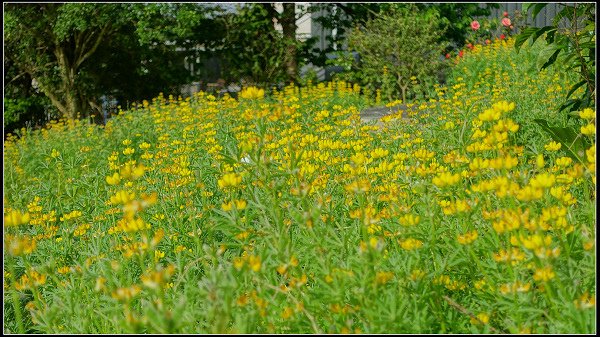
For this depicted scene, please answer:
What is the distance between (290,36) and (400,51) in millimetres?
2940

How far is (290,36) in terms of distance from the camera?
14.9 meters

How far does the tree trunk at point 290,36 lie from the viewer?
48.3ft

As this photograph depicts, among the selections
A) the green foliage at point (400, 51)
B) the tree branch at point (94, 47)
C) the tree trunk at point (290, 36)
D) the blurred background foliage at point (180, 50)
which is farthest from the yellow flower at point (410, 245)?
the tree trunk at point (290, 36)

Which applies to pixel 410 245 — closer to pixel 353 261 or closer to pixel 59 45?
pixel 353 261

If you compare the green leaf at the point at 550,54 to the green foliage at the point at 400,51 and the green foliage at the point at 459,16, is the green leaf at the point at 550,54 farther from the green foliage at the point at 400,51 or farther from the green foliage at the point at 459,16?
the green foliage at the point at 459,16

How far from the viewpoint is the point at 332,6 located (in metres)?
16.1

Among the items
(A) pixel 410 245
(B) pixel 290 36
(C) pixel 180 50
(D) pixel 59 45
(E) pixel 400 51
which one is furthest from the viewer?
(C) pixel 180 50

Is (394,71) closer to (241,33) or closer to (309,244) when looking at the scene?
(241,33)

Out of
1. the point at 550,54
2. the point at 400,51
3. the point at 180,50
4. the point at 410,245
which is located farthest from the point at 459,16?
the point at 410,245

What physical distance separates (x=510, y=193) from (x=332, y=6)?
1447cm

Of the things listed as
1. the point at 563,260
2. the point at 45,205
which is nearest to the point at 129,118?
the point at 45,205

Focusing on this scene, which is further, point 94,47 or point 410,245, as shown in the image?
point 94,47

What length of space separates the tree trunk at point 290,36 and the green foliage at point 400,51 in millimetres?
1383

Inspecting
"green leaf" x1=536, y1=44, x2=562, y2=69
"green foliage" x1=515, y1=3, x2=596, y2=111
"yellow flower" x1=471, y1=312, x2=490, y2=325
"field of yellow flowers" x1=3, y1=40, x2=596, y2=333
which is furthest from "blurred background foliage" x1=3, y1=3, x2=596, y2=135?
"yellow flower" x1=471, y1=312, x2=490, y2=325
